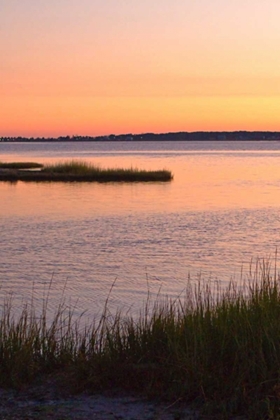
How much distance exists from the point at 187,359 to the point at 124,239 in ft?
51.9

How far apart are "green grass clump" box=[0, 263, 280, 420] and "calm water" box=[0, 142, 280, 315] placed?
14.7ft

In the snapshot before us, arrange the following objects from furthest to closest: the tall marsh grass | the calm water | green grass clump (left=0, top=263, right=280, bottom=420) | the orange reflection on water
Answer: the tall marsh grass < the orange reflection on water < the calm water < green grass clump (left=0, top=263, right=280, bottom=420)

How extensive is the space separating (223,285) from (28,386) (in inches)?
320

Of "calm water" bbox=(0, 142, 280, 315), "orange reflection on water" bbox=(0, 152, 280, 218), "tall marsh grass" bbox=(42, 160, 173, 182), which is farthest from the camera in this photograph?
"tall marsh grass" bbox=(42, 160, 173, 182)

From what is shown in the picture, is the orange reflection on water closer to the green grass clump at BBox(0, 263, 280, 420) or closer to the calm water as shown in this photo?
the calm water

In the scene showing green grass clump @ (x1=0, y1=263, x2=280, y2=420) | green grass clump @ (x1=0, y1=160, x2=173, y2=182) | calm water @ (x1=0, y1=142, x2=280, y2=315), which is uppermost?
green grass clump @ (x1=0, y1=263, x2=280, y2=420)

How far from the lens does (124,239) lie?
22.0m

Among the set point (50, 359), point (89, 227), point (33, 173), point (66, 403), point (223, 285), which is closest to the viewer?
point (66, 403)

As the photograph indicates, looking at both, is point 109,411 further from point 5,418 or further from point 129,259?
point 129,259

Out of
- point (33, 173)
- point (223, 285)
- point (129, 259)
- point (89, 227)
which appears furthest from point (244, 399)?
point (33, 173)

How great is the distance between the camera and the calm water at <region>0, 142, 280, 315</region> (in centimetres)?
1460

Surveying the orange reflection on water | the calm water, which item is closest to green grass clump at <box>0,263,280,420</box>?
the calm water

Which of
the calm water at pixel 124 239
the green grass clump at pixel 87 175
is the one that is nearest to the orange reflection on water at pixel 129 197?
the calm water at pixel 124 239

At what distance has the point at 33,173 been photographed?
164ft
